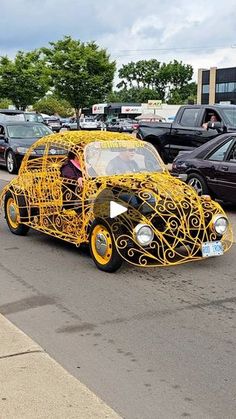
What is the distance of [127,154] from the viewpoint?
7.57 metres

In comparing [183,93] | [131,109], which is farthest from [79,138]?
[183,93]

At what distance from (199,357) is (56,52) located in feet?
122

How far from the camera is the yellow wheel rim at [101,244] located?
6.36 meters

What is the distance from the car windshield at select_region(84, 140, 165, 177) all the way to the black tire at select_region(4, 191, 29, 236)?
1.64m

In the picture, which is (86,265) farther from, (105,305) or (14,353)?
(14,353)

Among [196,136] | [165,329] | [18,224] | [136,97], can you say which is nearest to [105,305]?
[165,329]

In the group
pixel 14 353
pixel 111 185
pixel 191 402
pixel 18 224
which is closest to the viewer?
pixel 191 402

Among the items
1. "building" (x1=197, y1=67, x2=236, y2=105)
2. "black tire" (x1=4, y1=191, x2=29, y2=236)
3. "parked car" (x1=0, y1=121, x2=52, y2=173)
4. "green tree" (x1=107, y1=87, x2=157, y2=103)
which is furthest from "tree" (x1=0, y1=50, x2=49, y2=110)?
"green tree" (x1=107, y1=87, x2=157, y2=103)

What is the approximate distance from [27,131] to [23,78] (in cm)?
2476

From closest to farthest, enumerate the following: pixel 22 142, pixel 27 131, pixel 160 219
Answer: pixel 160 219, pixel 22 142, pixel 27 131

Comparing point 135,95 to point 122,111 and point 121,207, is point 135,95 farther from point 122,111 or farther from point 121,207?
point 121,207

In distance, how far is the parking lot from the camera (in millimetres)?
3730

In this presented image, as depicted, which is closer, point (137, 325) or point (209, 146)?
point (137, 325)

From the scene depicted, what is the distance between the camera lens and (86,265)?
22.7 feet
